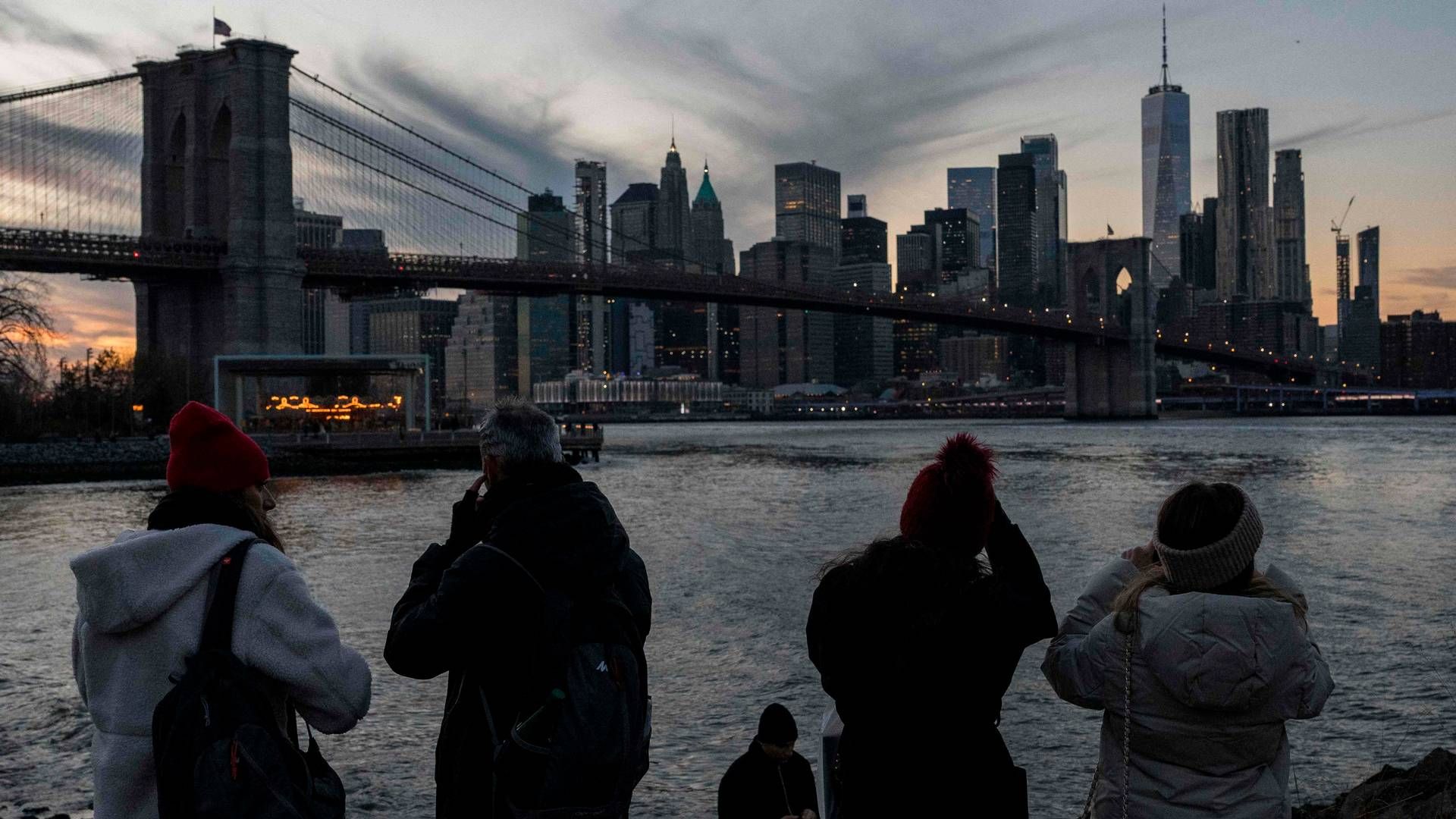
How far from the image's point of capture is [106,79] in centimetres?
5109

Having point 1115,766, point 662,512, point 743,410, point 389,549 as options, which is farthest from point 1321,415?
point 1115,766

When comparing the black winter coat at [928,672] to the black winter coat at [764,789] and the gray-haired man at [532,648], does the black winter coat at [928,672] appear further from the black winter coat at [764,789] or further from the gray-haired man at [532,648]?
the black winter coat at [764,789]

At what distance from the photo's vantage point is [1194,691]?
99.7 inches

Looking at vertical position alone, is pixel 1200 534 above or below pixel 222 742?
above

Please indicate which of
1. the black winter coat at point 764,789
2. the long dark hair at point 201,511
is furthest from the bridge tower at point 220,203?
the long dark hair at point 201,511

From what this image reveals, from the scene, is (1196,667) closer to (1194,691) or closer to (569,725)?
(1194,691)

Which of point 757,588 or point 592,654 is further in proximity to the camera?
point 757,588

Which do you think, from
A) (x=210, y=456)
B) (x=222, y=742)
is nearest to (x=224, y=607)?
(x=222, y=742)

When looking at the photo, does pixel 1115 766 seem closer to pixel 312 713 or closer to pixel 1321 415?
pixel 312 713

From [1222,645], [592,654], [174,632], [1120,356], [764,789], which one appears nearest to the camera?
[174,632]

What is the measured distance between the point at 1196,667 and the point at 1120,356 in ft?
313

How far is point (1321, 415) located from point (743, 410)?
79.0 meters

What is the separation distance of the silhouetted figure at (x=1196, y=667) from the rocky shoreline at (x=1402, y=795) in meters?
2.62

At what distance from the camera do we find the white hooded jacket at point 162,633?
236 cm
